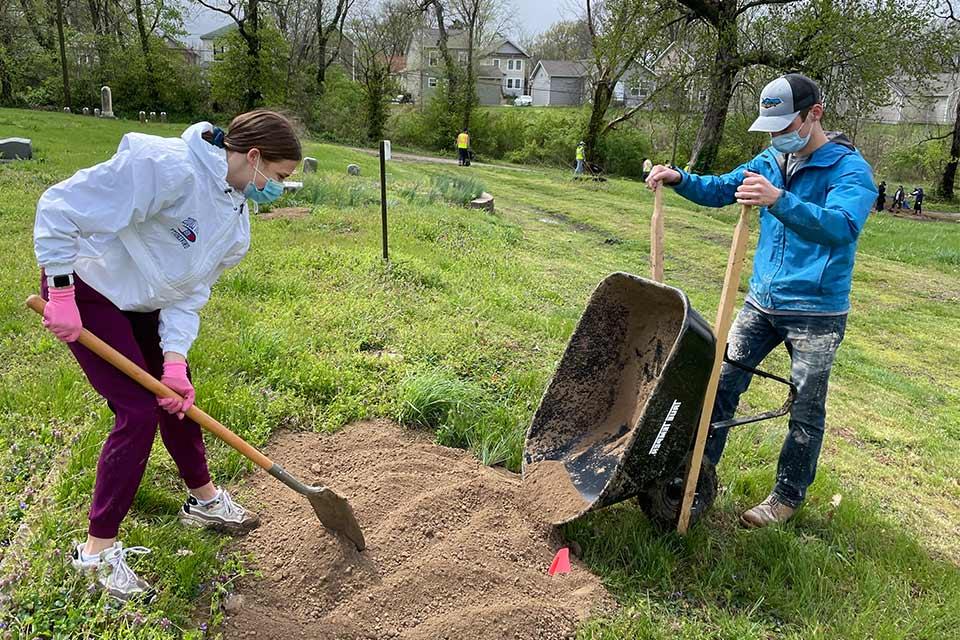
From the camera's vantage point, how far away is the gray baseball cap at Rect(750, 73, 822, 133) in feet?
8.73

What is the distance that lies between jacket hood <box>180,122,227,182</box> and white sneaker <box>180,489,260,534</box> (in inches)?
51.1

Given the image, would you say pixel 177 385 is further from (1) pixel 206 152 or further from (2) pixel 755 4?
(2) pixel 755 4

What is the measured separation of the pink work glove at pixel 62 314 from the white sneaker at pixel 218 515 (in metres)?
0.99

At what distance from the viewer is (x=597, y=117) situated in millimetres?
29359

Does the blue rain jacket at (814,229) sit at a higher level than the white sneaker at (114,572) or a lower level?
higher

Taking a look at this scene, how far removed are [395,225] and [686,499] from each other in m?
6.50

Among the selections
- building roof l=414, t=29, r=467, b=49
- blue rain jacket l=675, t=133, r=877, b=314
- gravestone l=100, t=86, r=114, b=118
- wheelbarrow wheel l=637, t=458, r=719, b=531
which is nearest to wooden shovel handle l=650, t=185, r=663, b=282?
blue rain jacket l=675, t=133, r=877, b=314

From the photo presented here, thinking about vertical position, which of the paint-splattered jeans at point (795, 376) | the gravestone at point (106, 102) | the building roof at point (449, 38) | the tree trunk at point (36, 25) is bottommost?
the paint-splattered jeans at point (795, 376)

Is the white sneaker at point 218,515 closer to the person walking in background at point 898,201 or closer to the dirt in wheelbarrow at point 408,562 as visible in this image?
the dirt in wheelbarrow at point 408,562

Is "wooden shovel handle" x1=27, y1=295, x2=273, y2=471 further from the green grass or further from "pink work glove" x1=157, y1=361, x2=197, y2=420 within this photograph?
the green grass

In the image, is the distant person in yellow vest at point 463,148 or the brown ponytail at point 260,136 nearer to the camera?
the brown ponytail at point 260,136

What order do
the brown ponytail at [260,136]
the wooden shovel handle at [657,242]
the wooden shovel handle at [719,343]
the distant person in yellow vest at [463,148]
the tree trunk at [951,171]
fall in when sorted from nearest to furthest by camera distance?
the brown ponytail at [260,136] → the wooden shovel handle at [719,343] → the wooden shovel handle at [657,242] → the distant person in yellow vest at [463,148] → the tree trunk at [951,171]

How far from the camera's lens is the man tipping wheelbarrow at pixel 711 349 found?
2543 millimetres

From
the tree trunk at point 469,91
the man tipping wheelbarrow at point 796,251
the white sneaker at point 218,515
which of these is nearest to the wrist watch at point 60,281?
the white sneaker at point 218,515
